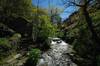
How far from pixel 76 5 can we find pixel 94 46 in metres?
2.99

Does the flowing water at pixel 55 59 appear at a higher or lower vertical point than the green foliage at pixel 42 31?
lower

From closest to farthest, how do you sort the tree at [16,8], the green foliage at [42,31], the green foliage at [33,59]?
the green foliage at [33,59]
the green foliage at [42,31]
the tree at [16,8]

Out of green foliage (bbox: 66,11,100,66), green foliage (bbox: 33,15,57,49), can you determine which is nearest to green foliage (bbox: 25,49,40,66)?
green foliage (bbox: 66,11,100,66)

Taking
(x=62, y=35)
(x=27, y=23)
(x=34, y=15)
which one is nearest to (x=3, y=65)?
(x=27, y=23)

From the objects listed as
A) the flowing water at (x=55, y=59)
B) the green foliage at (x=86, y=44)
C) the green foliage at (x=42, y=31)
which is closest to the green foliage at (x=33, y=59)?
the flowing water at (x=55, y=59)

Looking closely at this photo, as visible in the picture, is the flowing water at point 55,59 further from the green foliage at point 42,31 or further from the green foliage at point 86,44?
the green foliage at point 42,31

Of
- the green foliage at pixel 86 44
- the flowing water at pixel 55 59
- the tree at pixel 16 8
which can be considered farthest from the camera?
the tree at pixel 16 8


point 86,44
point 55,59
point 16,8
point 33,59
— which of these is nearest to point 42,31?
point 16,8

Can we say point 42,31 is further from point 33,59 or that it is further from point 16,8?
point 33,59

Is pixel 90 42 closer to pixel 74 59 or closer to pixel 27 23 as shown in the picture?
pixel 74 59

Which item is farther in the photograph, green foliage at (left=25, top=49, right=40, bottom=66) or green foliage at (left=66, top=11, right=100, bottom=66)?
green foliage at (left=66, top=11, right=100, bottom=66)

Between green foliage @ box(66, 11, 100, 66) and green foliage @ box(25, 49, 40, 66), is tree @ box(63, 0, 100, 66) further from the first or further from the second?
green foliage @ box(25, 49, 40, 66)

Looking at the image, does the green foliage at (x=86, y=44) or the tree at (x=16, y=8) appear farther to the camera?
the tree at (x=16, y=8)

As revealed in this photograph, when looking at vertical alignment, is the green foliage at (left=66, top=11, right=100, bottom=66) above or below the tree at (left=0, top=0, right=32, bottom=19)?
below
